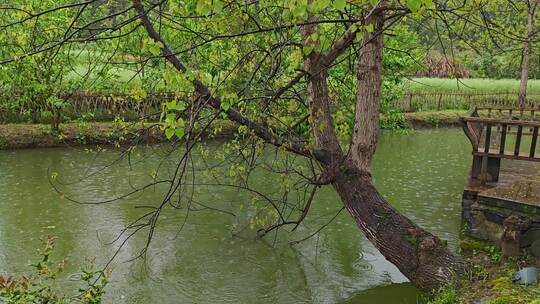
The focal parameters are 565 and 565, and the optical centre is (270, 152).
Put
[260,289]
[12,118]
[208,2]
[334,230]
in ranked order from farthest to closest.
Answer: [12,118] → [334,230] → [260,289] → [208,2]

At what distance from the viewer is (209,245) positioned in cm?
727

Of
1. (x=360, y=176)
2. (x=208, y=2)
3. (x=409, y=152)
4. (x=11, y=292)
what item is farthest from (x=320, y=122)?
(x=409, y=152)

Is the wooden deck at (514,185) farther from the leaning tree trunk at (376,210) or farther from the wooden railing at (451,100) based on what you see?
the wooden railing at (451,100)

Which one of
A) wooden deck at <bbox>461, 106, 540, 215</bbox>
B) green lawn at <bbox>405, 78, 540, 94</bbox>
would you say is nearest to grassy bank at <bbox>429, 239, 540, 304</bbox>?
wooden deck at <bbox>461, 106, 540, 215</bbox>

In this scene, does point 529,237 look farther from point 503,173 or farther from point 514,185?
point 503,173

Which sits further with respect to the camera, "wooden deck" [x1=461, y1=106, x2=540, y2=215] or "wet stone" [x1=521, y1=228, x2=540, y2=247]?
"wooden deck" [x1=461, y1=106, x2=540, y2=215]

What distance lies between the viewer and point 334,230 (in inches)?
312

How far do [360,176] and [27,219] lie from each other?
5116 millimetres

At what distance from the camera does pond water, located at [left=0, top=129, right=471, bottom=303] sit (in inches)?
234

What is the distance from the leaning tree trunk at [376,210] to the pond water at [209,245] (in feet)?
1.79

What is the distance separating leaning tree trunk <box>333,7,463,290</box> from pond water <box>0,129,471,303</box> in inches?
21.5

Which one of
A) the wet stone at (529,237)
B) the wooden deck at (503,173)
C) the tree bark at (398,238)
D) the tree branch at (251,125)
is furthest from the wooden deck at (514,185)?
the tree branch at (251,125)

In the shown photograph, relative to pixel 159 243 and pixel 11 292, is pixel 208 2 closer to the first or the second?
pixel 11 292

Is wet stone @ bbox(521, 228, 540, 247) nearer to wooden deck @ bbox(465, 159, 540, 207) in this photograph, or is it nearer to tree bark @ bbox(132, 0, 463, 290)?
wooden deck @ bbox(465, 159, 540, 207)
